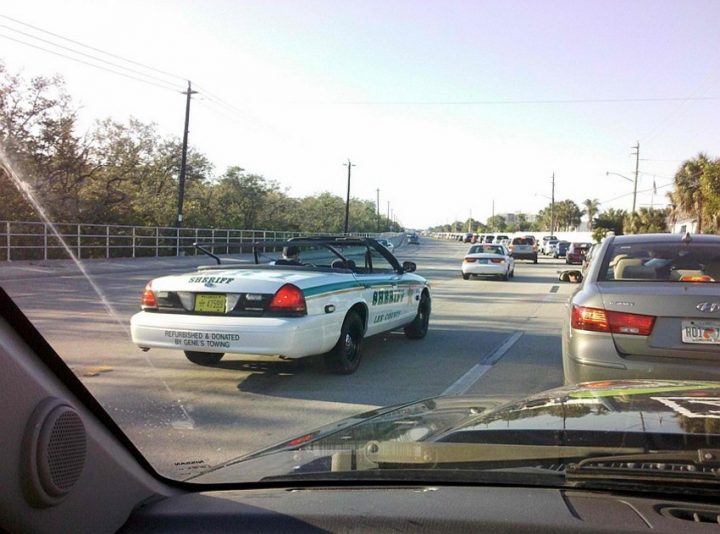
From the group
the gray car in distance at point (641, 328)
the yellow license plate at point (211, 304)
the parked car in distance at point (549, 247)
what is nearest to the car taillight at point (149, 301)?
the yellow license plate at point (211, 304)

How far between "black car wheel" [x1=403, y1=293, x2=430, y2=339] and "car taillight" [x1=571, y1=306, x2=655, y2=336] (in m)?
4.72

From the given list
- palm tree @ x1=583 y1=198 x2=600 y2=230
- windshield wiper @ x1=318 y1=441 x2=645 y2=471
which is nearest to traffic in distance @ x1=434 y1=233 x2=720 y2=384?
windshield wiper @ x1=318 y1=441 x2=645 y2=471

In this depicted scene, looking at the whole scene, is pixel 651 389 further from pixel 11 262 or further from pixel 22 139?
pixel 11 262

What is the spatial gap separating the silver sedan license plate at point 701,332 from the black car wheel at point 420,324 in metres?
5.28

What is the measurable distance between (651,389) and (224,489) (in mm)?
2303

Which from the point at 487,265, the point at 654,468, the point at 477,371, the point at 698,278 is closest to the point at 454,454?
the point at 654,468

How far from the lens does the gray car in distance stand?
5.09m

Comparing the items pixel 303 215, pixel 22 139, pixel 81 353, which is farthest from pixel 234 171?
pixel 81 353

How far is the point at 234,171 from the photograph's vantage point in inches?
2238

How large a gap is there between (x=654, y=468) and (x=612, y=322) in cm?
340

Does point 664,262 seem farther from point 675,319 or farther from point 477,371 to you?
point 477,371

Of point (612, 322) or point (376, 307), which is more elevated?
point (612, 322)

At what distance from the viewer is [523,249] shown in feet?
131

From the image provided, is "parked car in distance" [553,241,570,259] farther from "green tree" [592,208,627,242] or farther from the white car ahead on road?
"green tree" [592,208,627,242]
